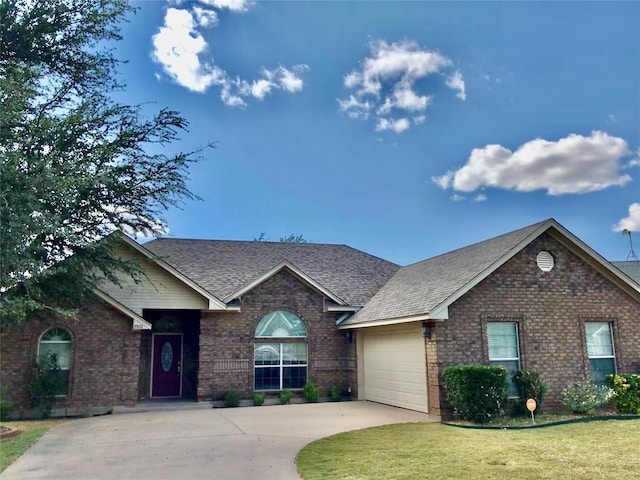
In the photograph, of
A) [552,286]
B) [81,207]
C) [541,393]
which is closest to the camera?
[81,207]

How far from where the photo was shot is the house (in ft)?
45.3

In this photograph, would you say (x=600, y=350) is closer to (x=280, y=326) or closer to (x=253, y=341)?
(x=280, y=326)

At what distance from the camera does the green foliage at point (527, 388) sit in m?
12.9

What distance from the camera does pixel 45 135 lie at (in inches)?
392

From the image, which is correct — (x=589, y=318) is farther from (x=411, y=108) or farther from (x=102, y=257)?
(x=102, y=257)

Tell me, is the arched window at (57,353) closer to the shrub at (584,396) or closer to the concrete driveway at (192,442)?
the concrete driveway at (192,442)

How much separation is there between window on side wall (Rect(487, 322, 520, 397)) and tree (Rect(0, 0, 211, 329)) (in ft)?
29.3

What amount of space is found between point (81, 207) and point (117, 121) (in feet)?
7.46

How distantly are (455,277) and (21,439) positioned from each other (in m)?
11.2

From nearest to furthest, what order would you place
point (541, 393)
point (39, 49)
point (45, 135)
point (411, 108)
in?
1. point (45, 135)
2. point (39, 49)
3. point (541, 393)
4. point (411, 108)

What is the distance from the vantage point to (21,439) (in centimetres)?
1053

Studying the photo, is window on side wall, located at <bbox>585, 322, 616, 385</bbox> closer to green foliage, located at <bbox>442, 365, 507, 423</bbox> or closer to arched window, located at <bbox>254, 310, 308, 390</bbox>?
green foliage, located at <bbox>442, 365, 507, 423</bbox>

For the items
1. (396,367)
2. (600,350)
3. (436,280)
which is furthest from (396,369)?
(600,350)

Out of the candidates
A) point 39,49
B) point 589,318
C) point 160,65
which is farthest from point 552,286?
point 39,49
